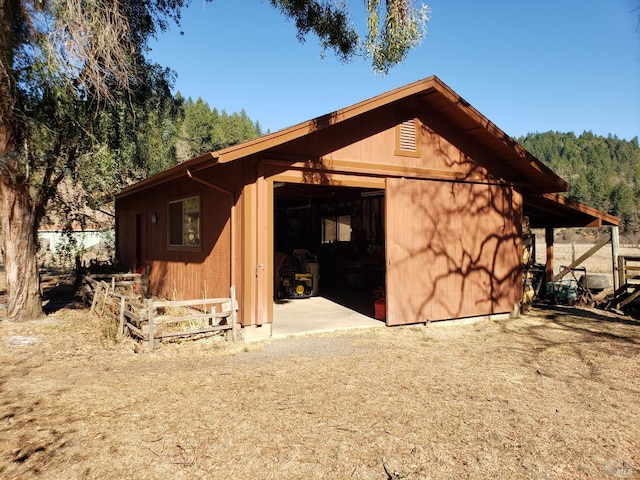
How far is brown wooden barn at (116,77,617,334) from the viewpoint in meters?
7.25

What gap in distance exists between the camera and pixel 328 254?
15461 mm

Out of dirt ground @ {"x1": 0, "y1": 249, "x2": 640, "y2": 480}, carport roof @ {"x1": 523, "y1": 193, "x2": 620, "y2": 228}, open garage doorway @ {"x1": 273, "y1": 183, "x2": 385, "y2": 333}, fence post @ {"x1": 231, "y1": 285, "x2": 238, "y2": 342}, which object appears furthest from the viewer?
carport roof @ {"x1": 523, "y1": 193, "x2": 620, "y2": 228}

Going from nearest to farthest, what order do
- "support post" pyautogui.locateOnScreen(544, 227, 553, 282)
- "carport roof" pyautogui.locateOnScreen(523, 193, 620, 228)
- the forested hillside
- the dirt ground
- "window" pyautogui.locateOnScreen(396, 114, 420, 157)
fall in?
1. the dirt ground
2. "window" pyautogui.locateOnScreen(396, 114, 420, 157)
3. "carport roof" pyautogui.locateOnScreen(523, 193, 620, 228)
4. "support post" pyautogui.locateOnScreen(544, 227, 553, 282)
5. the forested hillside

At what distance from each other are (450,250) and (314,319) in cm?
310

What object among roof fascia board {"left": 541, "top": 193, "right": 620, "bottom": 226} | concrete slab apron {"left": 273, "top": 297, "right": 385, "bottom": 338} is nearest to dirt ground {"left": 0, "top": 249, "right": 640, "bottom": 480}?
concrete slab apron {"left": 273, "top": 297, "right": 385, "bottom": 338}

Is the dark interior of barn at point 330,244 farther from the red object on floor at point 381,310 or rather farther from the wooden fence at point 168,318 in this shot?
the wooden fence at point 168,318

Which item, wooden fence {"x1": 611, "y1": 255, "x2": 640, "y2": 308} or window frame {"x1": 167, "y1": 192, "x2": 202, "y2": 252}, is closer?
window frame {"x1": 167, "y1": 192, "x2": 202, "y2": 252}

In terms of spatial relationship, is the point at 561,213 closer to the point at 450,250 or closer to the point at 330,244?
the point at 450,250

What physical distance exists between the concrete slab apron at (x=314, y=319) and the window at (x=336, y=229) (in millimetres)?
4140

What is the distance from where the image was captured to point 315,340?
7426 mm

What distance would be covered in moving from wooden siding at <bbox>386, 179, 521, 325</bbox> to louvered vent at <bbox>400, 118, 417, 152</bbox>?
2.12ft

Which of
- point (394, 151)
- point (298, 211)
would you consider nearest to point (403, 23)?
point (394, 151)

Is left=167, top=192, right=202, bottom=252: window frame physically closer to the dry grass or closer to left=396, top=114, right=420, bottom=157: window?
the dry grass

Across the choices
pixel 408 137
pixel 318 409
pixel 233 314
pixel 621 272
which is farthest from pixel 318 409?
pixel 621 272
